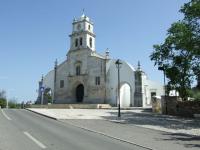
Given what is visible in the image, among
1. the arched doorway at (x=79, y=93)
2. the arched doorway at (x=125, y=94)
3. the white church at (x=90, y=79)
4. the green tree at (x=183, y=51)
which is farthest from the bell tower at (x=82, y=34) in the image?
the green tree at (x=183, y=51)

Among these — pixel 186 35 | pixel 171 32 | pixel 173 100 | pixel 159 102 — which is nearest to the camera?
pixel 186 35

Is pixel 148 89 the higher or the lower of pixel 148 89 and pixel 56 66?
the lower

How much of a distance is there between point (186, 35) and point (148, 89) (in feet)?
98.8

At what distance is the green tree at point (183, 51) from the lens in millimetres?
24172

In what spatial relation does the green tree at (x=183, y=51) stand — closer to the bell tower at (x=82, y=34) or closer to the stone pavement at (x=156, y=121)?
the stone pavement at (x=156, y=121)

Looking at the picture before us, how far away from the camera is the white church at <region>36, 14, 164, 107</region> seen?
165ft

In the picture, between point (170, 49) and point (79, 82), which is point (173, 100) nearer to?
point (170, 49)

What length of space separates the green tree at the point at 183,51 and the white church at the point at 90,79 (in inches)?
682

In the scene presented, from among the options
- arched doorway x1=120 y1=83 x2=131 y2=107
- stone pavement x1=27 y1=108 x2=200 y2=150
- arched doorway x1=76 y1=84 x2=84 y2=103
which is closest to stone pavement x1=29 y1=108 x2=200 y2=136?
stone pavement x1=27 y1=108 x2=200 y2=150

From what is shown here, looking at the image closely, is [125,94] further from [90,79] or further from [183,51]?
[183,51]

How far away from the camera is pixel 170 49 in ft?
97.6

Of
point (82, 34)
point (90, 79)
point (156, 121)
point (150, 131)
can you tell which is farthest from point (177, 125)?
point (82, 34)

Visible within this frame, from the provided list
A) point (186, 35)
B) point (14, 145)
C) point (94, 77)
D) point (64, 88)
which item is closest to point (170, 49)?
point (186, 35)

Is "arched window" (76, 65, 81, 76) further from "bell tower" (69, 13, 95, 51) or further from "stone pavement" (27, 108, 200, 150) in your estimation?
"stone pavement" (27, 108, 200, 150)
